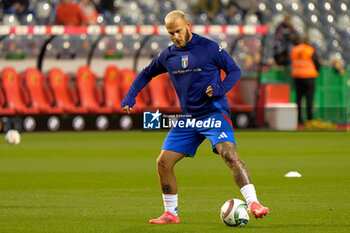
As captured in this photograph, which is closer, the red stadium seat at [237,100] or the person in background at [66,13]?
the person in background at [66,13]

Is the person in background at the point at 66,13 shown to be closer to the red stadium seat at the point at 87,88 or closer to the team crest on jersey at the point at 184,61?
the red stadium seat at the point at 87,88

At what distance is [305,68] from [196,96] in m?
18.5

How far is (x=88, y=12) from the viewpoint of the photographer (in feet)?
90.1

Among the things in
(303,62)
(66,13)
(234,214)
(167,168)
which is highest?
(66,13)

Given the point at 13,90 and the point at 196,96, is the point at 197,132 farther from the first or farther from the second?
the point at 13,90

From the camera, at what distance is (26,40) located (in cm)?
2602

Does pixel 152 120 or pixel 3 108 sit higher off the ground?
pixel 152 120

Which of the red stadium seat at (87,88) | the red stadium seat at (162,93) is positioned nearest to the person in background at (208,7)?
the red stadium seat at (162,93)

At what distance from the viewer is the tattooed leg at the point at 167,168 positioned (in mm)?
8734

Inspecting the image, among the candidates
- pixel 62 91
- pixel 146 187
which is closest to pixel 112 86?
pixel 62 91

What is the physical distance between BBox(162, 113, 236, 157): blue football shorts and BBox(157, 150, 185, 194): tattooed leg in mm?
58

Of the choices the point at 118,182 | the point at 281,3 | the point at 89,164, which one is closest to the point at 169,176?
the point at 118,182

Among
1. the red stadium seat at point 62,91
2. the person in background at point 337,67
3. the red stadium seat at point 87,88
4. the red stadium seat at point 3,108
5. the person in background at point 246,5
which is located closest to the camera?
the red stadium seat at point 3,108

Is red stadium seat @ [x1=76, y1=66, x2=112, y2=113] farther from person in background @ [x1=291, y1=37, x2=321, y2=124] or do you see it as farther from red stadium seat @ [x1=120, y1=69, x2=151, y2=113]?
person in background @ [x1=291, y1=37, x2=321, y2=124]
